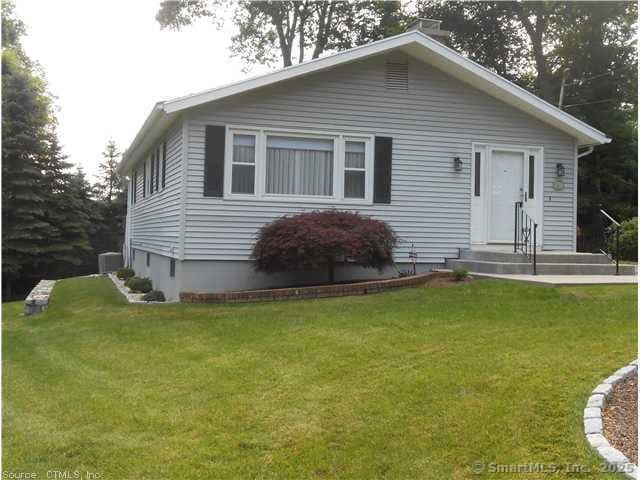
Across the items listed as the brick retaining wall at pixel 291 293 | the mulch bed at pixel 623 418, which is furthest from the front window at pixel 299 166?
the mulch bed at pixel 623 418

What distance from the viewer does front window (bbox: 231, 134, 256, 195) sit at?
11016 mm

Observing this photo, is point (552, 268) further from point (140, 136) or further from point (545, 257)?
point (140, 136)

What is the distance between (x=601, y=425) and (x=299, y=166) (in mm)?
7934

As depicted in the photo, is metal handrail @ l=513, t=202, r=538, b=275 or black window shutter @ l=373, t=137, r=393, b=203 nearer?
black window shutter @ l=373, t=137, r=393, b=203

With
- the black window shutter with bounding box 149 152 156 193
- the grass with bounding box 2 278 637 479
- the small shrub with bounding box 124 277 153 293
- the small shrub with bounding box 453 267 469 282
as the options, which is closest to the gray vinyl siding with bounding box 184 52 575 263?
the small shrub with bounding box 453 267 469 282

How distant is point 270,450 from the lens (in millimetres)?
4328

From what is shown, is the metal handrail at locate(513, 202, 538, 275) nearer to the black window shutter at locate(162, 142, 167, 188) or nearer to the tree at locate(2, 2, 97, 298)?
the black window shutter at locate(162, 142, 167, 188)

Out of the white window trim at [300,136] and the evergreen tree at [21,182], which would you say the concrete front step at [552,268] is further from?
the evergreen tree at [21,182]

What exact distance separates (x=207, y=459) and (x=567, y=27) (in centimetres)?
2651

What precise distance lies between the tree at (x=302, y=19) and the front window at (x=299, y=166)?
1626 cm

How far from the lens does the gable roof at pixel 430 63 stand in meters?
10.5

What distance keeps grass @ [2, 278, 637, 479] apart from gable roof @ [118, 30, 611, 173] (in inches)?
146

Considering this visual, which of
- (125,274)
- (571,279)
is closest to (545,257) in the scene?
(571,279)

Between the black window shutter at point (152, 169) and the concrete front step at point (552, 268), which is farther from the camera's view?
the black window shutter at point (152, 169)
